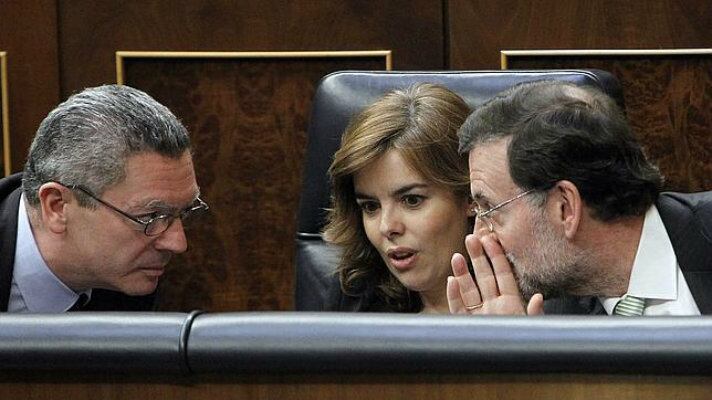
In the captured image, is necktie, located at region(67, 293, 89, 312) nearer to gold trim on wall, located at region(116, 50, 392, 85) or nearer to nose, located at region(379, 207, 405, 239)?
nose, located at region(379, 207, 405, 239)

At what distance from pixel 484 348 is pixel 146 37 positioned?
80.6 inches

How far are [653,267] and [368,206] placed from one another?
1.80 ft

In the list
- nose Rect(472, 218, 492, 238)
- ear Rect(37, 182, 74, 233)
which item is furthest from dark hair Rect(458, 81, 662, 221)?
ear Rect(37, 182, 74, 233)

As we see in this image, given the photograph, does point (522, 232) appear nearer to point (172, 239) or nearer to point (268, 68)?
point (172, 239)

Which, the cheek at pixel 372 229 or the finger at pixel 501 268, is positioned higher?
the cheek at pixel 372 229

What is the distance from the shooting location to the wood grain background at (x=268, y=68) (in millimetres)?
2736

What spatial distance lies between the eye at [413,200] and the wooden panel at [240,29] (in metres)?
0.91

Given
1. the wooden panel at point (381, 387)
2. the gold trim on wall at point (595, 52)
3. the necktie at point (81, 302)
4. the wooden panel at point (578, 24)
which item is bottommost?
the necktie at point (81, 302)

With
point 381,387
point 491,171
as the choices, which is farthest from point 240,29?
point 381,387

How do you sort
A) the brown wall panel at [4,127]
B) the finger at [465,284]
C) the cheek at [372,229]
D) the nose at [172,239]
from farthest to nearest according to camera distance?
the brown wall panel at [4,127], the cheek at [372,229], the nose at [172,239], the finger at [465,284]

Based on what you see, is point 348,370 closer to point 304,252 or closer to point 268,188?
point 304,252

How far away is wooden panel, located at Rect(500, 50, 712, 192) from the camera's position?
9.02ft

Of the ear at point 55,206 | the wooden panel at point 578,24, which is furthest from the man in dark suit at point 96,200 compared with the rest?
the wooden panel at point 578,24

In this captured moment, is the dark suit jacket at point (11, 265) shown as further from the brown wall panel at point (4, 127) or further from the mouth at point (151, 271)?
the brown wall panel at point (4, 127)
